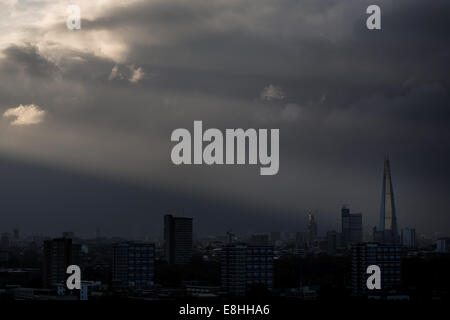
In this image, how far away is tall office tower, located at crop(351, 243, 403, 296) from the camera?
3155 centimetres

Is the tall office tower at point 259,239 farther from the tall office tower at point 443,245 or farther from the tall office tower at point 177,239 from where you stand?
the tall office tower at point 443,245

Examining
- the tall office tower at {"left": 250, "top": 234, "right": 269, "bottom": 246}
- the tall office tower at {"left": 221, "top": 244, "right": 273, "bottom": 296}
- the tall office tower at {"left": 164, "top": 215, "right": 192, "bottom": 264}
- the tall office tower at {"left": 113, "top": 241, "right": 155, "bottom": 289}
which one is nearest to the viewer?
the tall office tower at {"left": 221, "top": 244, "right": 273, "bottom": 296}

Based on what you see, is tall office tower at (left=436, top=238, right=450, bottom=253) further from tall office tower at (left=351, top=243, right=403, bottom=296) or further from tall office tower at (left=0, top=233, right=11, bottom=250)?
tall office tower at (left=0, top=233, right=11, bottom=250)

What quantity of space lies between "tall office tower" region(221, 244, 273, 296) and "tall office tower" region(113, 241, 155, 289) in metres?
4.77

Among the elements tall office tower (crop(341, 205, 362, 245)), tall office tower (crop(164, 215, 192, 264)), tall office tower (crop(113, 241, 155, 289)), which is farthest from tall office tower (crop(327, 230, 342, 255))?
tall office tower (crop(113, 241, 155, 289))

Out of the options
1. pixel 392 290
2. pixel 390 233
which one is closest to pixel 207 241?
pixel 390 233

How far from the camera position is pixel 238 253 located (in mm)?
32594

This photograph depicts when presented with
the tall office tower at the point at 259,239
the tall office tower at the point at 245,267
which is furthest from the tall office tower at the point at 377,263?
the tall office tower at the point at 259,239

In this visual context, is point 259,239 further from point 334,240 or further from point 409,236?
point 409,236

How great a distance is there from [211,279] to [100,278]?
5.56 metres

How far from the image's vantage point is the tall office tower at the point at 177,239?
160ft
